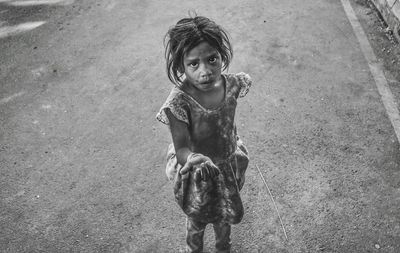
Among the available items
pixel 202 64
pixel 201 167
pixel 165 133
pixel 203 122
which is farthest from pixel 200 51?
pixel 165 133

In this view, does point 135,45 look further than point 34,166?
Yes

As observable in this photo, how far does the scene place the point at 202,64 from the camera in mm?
1811

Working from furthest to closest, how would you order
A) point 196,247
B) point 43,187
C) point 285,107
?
point 285,107 < point 43,187 < point 196,247

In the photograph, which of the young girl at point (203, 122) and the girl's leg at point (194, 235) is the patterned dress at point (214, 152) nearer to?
the young girl at point (203, 122)

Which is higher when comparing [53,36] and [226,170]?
[226,170]

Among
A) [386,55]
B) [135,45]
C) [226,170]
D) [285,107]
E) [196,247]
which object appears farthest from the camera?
[135,45]

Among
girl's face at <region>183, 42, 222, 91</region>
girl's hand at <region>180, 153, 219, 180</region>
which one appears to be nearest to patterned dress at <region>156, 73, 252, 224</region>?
girl's face at <region>183, 42, 222, 91</region>

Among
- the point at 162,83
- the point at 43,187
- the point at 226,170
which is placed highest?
the point at 226,170

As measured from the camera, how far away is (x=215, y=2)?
5.84m

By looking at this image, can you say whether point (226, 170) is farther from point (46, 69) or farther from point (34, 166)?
point (46, 69)

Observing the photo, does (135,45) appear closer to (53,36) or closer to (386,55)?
(53,36)

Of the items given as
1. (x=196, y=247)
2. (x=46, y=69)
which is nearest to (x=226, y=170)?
(x=196, y=247)

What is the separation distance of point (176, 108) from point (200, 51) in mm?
330

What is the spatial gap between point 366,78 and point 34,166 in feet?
12.9
